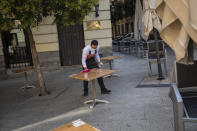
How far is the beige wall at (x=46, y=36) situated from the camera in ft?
35.4

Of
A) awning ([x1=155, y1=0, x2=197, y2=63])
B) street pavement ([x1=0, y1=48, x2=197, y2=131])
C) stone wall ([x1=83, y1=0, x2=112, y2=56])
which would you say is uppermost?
stone wall ([x1=83, y1=0, x2=112, y2=56])

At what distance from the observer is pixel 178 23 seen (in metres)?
2.47

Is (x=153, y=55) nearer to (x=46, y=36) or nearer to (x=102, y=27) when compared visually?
(x=102, y=27)

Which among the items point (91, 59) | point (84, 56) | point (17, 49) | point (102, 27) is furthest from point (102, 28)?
point (84, 56)

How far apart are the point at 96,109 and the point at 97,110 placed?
75 mm

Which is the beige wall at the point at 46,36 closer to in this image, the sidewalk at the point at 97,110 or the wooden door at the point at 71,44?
the wooden door at the point at 71,44

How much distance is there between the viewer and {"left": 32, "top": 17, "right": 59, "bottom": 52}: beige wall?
10.8 m

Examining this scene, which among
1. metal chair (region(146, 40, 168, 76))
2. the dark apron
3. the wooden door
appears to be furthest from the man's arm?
the wooden door

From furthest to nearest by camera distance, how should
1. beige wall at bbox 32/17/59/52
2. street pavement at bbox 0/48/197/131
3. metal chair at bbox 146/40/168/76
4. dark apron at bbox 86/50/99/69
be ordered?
beige wall at bbox 32/17/59/52, metal chair at bbox 146/40/168/76, dark apron at bbox 86/50/99/69, street pavement at bbox 0/48/197/131

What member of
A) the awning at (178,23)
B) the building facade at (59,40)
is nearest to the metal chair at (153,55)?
the building facade at (59,40)

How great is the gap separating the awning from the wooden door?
28.2ft

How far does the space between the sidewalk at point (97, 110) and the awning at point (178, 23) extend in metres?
1.96

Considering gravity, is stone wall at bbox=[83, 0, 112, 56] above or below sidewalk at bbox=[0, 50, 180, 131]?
above

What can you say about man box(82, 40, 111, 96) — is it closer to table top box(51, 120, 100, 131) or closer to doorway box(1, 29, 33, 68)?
table top box(51, 120, 100, 131)
